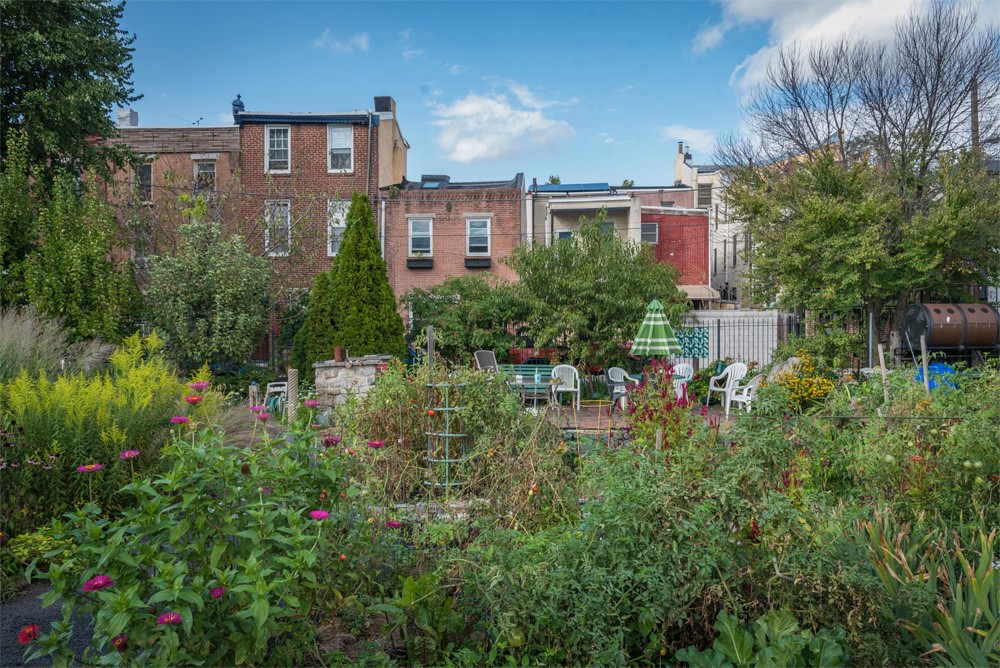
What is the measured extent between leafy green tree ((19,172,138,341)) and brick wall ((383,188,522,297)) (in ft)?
44.2

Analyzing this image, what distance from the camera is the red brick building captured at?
24.3 metres

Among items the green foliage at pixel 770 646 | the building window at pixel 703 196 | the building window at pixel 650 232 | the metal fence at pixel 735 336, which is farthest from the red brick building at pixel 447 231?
the green foliage at pixel 770 646

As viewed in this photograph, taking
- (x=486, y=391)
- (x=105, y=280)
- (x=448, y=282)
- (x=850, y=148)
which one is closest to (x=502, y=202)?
(x=448, y=282)

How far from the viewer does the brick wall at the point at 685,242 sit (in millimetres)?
26656

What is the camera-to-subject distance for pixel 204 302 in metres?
13.4

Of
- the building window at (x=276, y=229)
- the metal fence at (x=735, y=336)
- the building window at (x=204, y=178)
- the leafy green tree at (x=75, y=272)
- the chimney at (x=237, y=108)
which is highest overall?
the chimney at (x=237, y=108)

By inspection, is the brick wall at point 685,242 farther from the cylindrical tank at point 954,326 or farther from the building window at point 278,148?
the building window at point 278,148

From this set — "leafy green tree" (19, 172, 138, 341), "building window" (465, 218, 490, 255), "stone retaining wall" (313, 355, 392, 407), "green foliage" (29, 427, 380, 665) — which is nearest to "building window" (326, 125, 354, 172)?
"building window" (465, 218, 490, 255)

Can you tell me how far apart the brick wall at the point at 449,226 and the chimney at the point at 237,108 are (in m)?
5.54

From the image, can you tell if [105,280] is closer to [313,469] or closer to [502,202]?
[313,469]

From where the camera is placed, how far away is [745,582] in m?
3.30

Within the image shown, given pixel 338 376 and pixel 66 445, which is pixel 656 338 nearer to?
pixel 338 376

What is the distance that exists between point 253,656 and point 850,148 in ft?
60.7

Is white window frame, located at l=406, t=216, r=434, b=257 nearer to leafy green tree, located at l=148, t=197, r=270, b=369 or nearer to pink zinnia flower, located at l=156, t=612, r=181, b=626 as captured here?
leafy green tree, located at l=148, t=197, r=270, b=369
